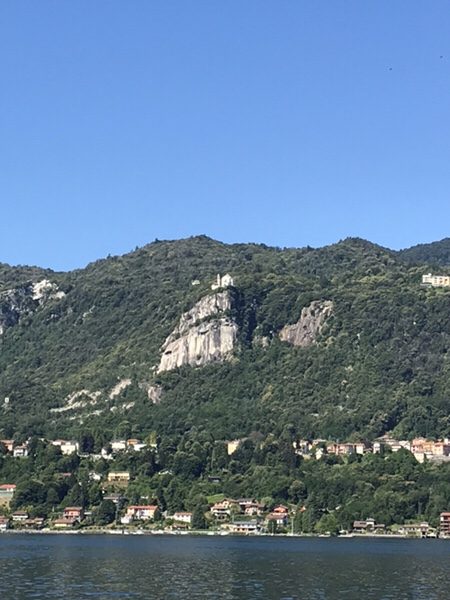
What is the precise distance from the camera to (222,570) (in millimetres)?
112500

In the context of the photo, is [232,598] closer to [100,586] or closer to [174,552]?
[100,586]

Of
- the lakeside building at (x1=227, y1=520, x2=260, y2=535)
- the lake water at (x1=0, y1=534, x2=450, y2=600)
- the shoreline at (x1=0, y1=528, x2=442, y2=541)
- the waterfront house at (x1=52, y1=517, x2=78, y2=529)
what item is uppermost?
the waterfront house at (x1=52, y1=517, x2=78, y2=529)

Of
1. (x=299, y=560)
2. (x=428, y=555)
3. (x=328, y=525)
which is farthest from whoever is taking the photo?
(x=328, y=525)

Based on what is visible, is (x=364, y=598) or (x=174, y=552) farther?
(x=174, y=552)

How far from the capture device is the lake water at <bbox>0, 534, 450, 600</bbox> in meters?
92.7

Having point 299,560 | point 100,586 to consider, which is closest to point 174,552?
point 299,560

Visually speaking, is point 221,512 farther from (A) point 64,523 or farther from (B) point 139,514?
(A) point 64,523

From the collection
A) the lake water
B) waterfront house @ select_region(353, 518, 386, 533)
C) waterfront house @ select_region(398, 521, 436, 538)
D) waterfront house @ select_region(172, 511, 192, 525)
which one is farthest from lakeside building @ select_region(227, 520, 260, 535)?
the lake water

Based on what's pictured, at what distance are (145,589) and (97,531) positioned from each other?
100 m

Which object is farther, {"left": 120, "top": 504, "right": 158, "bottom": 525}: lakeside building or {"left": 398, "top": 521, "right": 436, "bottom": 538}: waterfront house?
{"left": 120, "top": 504, "right": 158, "bottom": 525}: lakeside building

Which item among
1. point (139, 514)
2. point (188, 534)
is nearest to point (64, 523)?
point (139, 514)

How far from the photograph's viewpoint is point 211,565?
11812 centimetres

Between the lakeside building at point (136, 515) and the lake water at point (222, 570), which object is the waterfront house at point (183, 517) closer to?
the lakeside building at point (136, 515)

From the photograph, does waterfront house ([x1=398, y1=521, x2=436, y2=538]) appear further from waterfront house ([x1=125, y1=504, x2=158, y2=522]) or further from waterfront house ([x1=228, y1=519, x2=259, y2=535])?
waterfront house ([x1=125, y1=504, x2=158, y2=522])
